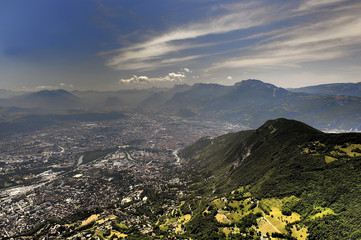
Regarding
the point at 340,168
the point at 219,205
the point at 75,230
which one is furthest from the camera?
the point at 75,230

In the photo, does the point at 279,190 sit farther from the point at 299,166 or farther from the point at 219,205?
the point at 219,205

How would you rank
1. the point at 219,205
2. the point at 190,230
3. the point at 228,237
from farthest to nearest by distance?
the point at 219,205, the point at 190,230, the point at 228,237

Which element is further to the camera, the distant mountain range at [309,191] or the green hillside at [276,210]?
the green hillside at [276,210]

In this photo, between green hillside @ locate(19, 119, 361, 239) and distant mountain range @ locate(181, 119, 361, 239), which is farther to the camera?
green hillside @ locate(19, 119, 361, 239)

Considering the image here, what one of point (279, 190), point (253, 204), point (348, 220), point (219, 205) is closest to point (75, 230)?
point (219, 205)

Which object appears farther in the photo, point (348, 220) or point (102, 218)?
point (102, 218)

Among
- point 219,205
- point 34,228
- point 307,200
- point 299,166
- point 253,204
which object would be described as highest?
point 299,166

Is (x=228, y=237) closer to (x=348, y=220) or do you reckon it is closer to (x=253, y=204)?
(x=253, y=204)

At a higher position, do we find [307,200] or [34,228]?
[307,200]

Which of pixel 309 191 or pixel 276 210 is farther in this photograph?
pixel 309 191

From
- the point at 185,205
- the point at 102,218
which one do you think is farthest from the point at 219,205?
the point at 102,218

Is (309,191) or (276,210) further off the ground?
(309,191)
